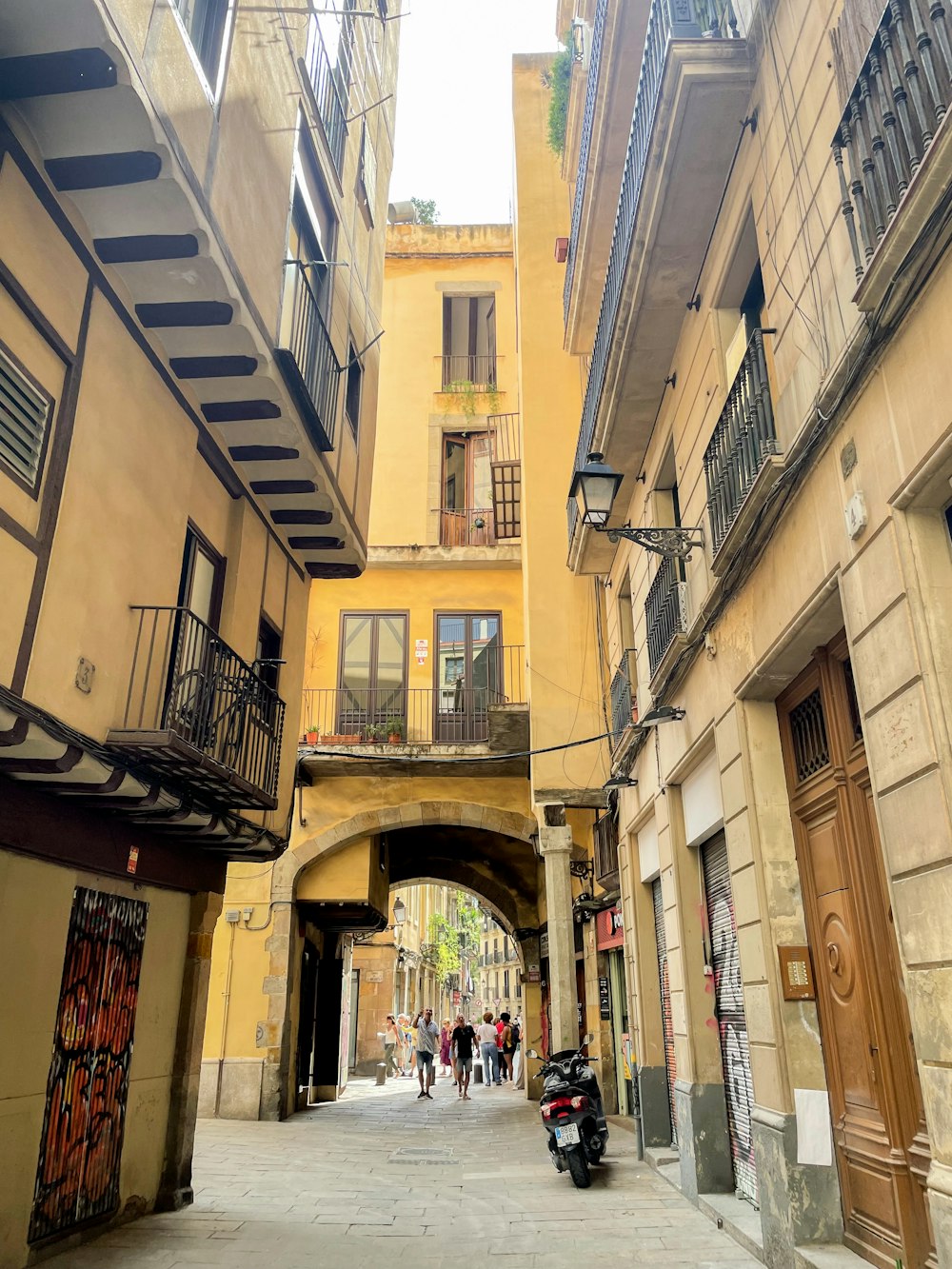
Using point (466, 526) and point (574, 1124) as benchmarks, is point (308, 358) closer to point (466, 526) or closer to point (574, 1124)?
point (574, 1124)

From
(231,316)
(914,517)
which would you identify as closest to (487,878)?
(231,316)

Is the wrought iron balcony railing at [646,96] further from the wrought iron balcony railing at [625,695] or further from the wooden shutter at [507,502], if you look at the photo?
the wooden shutter at [507,502]

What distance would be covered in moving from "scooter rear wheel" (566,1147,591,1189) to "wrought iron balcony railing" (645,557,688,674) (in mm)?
4694

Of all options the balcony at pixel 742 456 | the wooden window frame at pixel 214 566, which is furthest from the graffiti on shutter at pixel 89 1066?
the balcony at pixel 742 456

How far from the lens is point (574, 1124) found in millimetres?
8453

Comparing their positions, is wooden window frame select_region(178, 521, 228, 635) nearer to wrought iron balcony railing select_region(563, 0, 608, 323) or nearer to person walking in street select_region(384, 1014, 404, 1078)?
wrought iron balcony railing select_region(563, 0, 608, 323)

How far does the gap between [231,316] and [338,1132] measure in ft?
38.8

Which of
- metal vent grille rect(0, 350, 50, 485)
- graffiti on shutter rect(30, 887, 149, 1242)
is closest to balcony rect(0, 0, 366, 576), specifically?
metal vent grille rect(0, 350, 50, 485)

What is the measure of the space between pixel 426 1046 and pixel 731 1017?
12579 millimetres

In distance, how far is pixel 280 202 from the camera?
7660 millimetres

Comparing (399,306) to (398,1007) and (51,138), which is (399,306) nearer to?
(51,138)

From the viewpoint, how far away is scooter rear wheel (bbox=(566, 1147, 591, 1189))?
854 cm

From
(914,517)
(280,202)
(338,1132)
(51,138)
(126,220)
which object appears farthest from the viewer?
(338,1132)

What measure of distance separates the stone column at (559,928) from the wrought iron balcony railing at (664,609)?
4247mm
